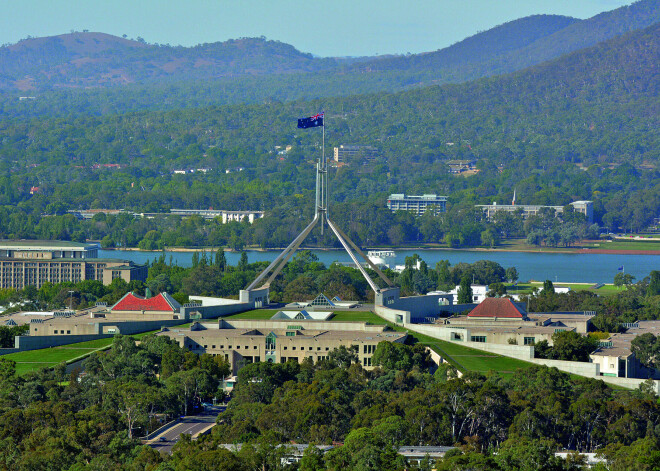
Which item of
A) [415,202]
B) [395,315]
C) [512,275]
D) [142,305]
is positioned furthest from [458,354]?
[415,202]

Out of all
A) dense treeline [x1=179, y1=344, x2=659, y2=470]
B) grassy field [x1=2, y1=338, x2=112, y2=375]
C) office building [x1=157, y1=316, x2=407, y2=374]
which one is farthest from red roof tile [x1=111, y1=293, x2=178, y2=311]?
dense treeline [x1=179, y1=344, x2=659, y2=470]

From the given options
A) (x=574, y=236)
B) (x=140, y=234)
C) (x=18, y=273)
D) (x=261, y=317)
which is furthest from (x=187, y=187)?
(x=261, y=317)

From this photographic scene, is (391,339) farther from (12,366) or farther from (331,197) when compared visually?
(331,197)

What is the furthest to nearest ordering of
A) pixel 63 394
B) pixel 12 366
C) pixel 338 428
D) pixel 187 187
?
pixel 187 187 → pixel 12 366 → pixel 63 394 → pixel 338 428

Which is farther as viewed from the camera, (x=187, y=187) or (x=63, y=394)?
(x=187, y=187)

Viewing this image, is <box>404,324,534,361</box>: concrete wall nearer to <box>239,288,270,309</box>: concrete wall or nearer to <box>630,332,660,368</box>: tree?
<box>630,332,660,368</box>: tree

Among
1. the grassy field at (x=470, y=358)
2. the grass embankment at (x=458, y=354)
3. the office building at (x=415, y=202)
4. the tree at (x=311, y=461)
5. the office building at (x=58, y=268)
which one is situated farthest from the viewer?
the office building at (x=415, y=202)

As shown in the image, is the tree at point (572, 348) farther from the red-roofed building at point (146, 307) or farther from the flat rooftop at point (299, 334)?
the red-roofed building at point (146, 307)

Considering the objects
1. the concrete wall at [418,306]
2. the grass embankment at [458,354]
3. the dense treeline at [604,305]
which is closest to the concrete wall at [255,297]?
the grass embankment at [458,354]
